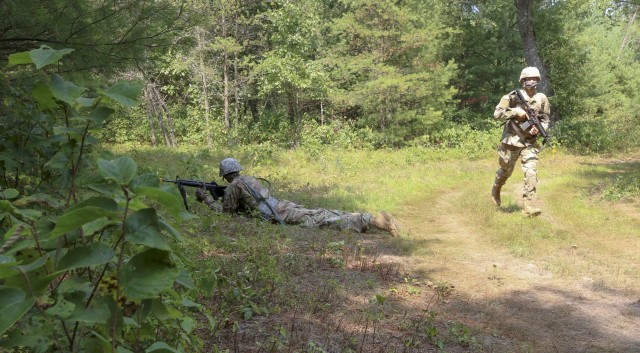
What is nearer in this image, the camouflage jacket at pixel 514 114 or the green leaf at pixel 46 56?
the green leaf at pixel 46 56

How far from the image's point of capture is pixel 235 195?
8516mm

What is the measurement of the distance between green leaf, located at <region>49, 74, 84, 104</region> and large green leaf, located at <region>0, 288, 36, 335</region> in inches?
24.5

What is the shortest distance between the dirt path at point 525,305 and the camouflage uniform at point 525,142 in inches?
84.8

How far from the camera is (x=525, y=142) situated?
9570 millimetres

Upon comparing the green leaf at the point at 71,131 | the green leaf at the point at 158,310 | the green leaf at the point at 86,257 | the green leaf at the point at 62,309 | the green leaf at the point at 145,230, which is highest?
the green leaf at the point at 71,131

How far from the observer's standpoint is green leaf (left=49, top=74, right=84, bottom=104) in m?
1.62

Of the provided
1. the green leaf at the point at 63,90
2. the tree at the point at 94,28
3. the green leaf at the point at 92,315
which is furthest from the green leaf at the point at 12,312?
the tree at the point at 94,28

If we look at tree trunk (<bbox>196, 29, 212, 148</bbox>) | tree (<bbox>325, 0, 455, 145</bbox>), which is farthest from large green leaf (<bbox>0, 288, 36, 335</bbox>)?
tree (<bbox>325, 0, 455, 145</bbox>)

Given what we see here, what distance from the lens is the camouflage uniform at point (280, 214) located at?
8.50 m

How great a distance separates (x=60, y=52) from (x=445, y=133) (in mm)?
22207

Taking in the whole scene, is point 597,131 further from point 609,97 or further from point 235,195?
point 235,195

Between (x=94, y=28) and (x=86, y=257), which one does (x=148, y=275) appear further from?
(x=94, y=28)

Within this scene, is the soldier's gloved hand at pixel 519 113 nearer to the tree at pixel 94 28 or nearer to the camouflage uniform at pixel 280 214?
the camouflage uniform at pixel 280 214

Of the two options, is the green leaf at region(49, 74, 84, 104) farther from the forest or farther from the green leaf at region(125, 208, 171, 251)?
the green leaf at region(125, 208, 171, 251)
